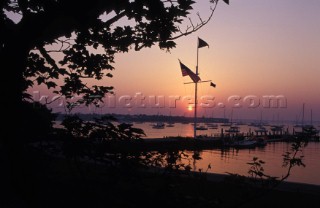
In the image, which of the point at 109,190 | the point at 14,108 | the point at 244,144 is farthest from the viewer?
the point at 244,144

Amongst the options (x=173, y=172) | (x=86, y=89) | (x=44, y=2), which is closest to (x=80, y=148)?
(x=173, y=172)

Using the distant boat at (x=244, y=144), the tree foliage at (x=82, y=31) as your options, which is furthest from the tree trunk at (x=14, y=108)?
the distant boat at (x=244, y=144)

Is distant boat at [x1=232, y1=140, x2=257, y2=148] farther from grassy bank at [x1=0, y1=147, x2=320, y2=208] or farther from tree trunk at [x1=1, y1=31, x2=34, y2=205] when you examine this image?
tree trunk at [x1=1, y1=31, x2=34, y2=205]

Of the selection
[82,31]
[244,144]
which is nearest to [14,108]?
[82,31]

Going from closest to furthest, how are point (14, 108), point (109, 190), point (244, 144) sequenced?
point (14, 108) < point (109, 190) < point (244, 144)

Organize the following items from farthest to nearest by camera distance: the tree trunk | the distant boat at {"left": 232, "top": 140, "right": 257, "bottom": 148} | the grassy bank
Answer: the distant boat at {"left": 232, "top": 140, "right": 257, "bottom": 148}, the grassy bank, the tree trunk

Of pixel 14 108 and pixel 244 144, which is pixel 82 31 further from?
pixel 244 144

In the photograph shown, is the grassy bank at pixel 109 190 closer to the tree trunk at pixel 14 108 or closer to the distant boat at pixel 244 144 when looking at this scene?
the tree trunk at pixel 14 108

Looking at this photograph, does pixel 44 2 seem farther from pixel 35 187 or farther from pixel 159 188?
pixel 159 188

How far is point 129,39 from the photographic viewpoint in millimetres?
5789

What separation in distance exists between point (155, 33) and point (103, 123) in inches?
64.6

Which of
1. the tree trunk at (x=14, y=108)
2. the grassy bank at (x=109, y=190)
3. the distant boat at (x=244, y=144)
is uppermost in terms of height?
the tree trunk at (x=14, y=108)

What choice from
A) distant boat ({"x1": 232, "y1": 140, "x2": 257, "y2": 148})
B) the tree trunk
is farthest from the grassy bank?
distant boat ({"x1": 232, "y1": 140, "x2": 257, "y2": 148})

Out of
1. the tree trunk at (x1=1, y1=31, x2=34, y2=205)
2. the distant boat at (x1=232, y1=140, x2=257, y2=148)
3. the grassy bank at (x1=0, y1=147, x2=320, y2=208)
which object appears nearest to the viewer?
the tree trunk at (x1=1, y1=31, x2=34, y2=205)
